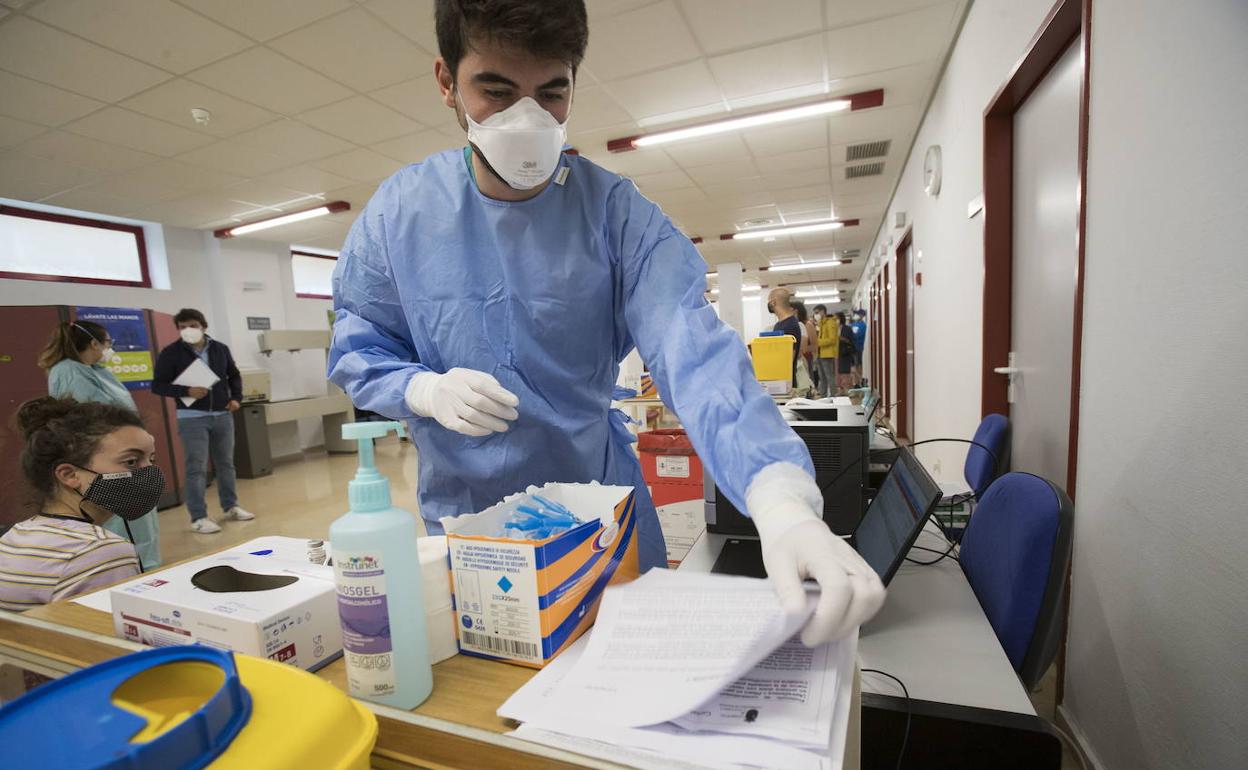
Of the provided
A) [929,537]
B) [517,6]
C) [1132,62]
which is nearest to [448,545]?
[517,6]

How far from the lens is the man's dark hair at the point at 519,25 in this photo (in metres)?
0.75

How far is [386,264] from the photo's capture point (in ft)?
3.21

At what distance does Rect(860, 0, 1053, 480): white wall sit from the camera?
2.33m

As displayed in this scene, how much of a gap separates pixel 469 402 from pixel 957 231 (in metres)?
3.14

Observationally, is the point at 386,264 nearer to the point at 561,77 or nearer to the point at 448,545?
the point at 561,77

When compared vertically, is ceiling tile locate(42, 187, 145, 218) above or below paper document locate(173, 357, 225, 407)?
above

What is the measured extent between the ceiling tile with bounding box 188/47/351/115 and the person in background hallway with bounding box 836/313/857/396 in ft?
22.9

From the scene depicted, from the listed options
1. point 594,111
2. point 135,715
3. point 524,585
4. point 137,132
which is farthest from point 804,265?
point 135,715

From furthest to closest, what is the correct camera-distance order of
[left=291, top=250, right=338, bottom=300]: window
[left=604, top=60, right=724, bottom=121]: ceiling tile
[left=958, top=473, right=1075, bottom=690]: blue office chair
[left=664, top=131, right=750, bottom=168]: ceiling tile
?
[left=291, top=250, right=338, bottom=300]: window
[left=664, top=131, right=750, bottom=168]: ceiling tile
[left=604, top=60, right=724, bottom=121]: ceiling tile
[left=958, top=473, right=1075, bottom=690]: blue office chair

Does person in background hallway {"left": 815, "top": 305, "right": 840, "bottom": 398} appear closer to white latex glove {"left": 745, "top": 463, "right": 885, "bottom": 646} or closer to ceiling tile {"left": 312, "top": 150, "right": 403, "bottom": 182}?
ceiling tile {"left": 312, "top": 150, "right": 403, "bottom": 182}

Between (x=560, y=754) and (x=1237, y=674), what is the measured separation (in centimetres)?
114

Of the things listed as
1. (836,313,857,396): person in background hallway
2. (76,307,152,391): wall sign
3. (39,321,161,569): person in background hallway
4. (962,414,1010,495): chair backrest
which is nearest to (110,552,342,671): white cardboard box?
(962,414,1010,495): chair backrest

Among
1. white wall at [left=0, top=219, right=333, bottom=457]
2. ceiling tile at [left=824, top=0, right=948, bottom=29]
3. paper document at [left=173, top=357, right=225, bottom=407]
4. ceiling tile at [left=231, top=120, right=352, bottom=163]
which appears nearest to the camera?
ceiling tile at [left=824, top=0, right=948, bottom=29]

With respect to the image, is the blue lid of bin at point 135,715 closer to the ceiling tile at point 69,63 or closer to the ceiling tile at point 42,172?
the ceiling tile at point 69,63
